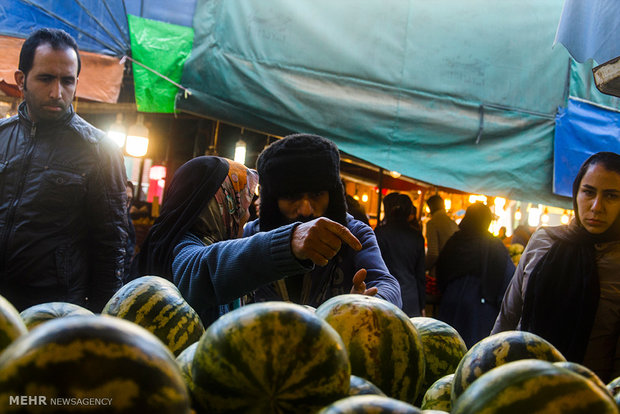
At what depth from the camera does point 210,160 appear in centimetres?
262

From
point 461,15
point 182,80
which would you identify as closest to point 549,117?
point 461,15

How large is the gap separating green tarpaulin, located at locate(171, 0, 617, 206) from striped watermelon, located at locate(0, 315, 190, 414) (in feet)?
15.7

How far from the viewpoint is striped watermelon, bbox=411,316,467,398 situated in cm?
146

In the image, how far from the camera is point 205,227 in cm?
254

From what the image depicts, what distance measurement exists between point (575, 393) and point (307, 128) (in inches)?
191

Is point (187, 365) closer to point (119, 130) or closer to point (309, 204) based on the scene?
point (309, 204)

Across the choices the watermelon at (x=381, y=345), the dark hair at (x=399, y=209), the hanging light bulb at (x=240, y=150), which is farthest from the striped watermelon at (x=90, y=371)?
the hanging light bulb at (x=240, y=150)

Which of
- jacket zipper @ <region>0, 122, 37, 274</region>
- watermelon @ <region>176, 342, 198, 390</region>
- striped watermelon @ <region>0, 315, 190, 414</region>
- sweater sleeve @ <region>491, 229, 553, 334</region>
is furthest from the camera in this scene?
sweater sleeve @ <region>491, 229, 553, 334</region>

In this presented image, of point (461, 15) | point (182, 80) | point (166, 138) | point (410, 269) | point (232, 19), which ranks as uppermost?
point (461, 15)

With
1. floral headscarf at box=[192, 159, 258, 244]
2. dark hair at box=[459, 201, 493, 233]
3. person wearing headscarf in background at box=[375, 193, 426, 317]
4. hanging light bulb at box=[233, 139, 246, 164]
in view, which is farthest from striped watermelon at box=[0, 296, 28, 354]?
hanging light bulb at box=[233, 139, 246, 164]

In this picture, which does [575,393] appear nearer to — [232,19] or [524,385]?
[524,385]

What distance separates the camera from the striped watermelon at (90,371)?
2.06 feet

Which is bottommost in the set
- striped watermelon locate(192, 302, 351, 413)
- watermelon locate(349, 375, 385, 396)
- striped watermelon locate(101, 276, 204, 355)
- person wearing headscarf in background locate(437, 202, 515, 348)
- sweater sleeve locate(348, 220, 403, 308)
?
person wearing headscarf in background locate(437, 202, 515, 348)

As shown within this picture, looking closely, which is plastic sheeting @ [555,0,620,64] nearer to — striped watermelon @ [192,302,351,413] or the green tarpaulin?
striped watermelon @ [192,302,351,413]
